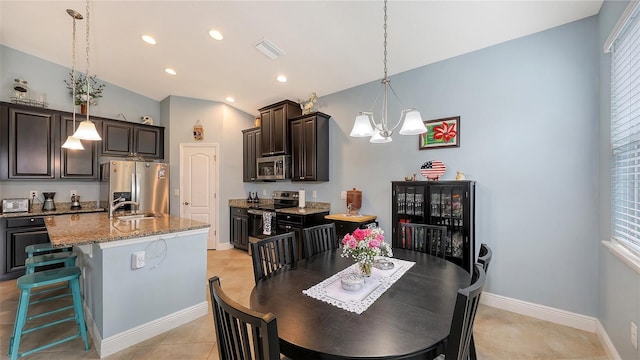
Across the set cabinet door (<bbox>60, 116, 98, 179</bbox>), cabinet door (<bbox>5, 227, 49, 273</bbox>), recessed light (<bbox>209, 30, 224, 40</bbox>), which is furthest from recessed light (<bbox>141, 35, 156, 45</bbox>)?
cabinet door (<bbox>5, 227, 49, 273</bbox>)

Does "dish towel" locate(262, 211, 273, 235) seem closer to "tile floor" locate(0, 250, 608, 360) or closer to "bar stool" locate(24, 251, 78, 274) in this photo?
"tile floor" locate(0, 250, 608, 360)

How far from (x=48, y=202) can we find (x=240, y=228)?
115 inches

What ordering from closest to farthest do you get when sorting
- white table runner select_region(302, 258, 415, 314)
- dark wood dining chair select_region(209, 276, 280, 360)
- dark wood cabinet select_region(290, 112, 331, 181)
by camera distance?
dark wood dining chair select_region(209, 276, 280, 360)
white table runner select_region(302, 258, 415, 314)
dark wood cabinet select_region(290, 112, 331, 181)

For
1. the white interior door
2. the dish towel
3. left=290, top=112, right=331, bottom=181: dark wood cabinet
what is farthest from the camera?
the white interior door

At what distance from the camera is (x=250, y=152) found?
522 cm

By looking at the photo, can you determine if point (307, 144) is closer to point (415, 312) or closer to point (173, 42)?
point (173, 42)

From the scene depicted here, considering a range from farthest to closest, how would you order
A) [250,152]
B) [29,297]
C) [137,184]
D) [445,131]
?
[250,152], [137,184], [445,131], [29,297]

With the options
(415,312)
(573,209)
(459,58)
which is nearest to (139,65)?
(459,58)

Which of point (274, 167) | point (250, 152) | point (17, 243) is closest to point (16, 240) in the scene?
point (17, 243)

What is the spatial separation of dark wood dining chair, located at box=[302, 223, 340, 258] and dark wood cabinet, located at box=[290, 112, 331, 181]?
5.70 ft

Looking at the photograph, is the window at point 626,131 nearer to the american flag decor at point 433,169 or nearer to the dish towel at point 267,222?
the american flag decor at point 433,169

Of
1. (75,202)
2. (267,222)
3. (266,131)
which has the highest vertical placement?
(266,131)

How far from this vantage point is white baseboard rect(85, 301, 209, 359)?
6.47 ft

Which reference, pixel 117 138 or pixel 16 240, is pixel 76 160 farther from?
pixel 16 240
